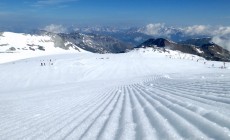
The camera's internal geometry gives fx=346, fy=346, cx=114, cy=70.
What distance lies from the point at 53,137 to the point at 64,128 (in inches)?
41.5

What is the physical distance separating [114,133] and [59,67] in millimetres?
55430

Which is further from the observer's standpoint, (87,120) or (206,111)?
(87,120)

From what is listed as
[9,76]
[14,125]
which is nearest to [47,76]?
[9,76]

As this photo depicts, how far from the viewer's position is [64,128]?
9.50 m

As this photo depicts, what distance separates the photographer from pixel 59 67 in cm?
6238

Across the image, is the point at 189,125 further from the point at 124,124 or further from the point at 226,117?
the point at 124,124

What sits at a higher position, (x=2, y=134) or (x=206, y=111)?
(x=206, y=111)

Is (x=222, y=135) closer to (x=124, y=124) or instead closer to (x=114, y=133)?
(x=114, y=133)

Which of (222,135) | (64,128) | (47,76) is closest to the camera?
(222,135)

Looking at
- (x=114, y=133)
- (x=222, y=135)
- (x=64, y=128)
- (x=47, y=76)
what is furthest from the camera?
(x=47, y=76)

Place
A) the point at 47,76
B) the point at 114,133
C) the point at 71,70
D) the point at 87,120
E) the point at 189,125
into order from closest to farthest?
the point at 189,125, the point at 114,133, the point at 87,120, the point at 47,76, the point at 71,70

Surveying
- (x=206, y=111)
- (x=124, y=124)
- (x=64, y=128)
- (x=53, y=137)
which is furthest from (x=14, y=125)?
(x=206, y=111)

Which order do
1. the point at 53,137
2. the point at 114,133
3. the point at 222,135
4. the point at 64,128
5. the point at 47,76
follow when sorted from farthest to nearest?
the point at 47,76 < the point at 64,128 < the point at 53,137 < the point at 114,133 < the point at 222,135

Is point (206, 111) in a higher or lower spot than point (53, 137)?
higher
